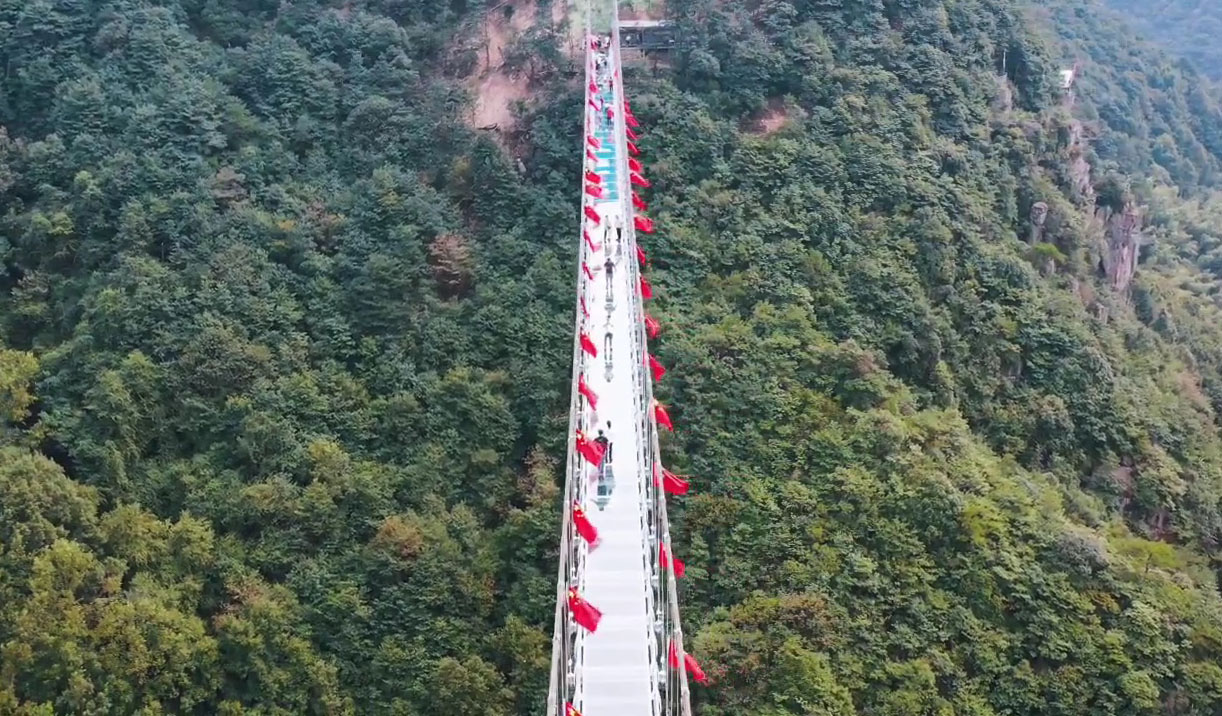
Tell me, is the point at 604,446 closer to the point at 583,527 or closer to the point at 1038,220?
the point at 583,527

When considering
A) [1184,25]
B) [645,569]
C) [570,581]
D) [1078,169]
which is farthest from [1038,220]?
[1184,25]

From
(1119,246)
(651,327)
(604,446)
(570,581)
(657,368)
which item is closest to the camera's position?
(570,581)

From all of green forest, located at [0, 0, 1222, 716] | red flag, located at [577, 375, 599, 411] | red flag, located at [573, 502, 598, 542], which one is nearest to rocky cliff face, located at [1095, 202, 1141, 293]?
green forest, located at [0, 0, 1222, 716]

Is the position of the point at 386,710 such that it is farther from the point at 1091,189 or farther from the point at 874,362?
the point at 1091,189

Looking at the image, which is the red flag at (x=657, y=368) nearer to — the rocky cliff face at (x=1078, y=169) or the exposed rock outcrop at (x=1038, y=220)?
the exposed rock outcrop at (x=1038, y=220)

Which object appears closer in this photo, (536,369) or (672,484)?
(672,484)

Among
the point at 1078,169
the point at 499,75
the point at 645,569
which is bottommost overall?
the point at 645,569

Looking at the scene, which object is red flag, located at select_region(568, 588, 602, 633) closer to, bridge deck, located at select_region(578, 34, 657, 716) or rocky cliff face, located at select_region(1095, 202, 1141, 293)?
bridge deck, located at select_region(578, 34, 657, 716)
